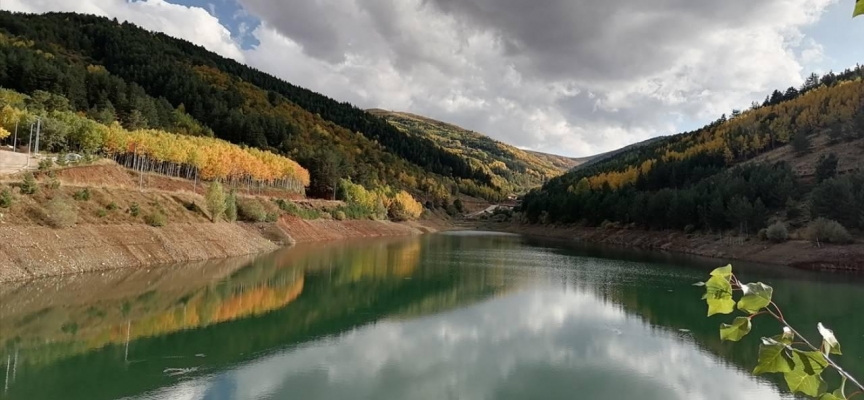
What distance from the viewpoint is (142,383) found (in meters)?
15.2

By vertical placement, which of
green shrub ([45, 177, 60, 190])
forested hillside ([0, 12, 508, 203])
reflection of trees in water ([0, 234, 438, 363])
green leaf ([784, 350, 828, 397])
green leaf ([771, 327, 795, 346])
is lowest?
reflection of trees in water ([0, 234, 438, 363])

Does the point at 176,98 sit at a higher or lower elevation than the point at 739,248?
higher

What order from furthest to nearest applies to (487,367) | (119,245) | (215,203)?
1. (215,203)
2. (119,245)
3. (487,367)

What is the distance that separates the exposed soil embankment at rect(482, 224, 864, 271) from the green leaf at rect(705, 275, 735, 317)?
197 feet

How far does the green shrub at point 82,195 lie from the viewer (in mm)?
36844

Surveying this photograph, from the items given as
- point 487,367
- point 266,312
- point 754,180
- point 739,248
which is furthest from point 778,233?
point 266,312

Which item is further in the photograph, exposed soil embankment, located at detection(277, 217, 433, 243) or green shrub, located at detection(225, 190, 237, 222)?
exposed soil embankment, located at detection(277, 217, 433, 243)

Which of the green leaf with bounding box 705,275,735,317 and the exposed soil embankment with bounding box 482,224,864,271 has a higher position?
the green leaf with bounding box 705,275,735,317

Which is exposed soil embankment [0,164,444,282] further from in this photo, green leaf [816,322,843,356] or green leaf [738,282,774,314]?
green leaf [816,322,843,356]

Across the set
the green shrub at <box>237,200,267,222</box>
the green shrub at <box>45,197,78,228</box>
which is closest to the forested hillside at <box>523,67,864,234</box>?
the green shrub at <box>237,200,267,222</box>

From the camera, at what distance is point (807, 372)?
2574 mm

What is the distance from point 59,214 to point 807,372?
3846 centimetres

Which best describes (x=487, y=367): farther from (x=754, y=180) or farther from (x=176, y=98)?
(x=176, y=98)

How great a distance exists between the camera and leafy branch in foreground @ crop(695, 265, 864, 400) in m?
2.42
